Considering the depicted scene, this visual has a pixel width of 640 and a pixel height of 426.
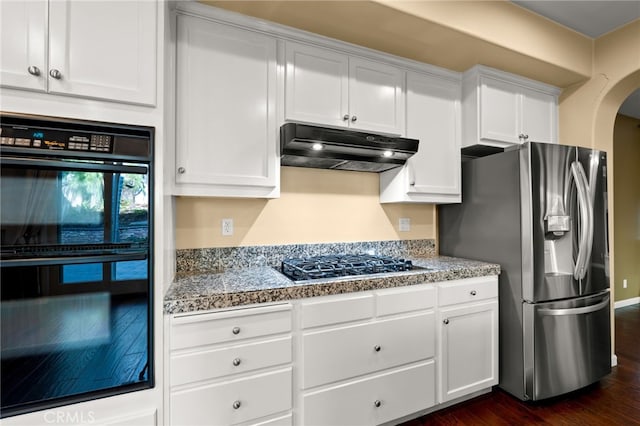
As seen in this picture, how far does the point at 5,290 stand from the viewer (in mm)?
1059

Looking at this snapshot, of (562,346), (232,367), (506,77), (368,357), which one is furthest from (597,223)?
(232,367)

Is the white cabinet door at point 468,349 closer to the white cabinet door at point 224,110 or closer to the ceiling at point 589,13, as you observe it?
the white cabinet door at point 224,110

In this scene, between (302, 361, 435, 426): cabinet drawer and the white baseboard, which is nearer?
(302, 361, 435, 426): cabinet drawer

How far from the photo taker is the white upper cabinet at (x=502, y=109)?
2.35 meters

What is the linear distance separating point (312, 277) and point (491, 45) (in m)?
2.01

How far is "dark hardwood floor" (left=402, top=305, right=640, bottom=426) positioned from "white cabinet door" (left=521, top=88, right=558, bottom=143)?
2041 mm

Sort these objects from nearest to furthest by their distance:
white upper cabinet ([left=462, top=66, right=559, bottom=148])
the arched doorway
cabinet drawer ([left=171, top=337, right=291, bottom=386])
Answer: cabinet drawer ([left=171, top=337, right=291, bottom=386])
white upper cabinet ([left=462, top=66, right=559, bottom=148])
the arched doorway

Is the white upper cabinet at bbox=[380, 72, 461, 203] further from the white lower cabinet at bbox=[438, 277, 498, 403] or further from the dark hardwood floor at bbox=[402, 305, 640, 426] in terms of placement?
the dark hardwood floor at bbox=[402, 305, 640, 426]

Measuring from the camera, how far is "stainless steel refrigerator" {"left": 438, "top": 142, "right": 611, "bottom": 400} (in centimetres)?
196

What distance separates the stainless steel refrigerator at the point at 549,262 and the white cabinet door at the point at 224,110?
1.65 meters

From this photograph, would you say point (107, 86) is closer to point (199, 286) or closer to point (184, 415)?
point (199, 286)

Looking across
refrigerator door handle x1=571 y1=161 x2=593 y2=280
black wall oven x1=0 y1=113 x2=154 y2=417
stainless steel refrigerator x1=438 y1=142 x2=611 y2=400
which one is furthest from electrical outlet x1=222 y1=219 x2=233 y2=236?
refrigerator door handle x1=571 y1=161 x2=593 y2=280

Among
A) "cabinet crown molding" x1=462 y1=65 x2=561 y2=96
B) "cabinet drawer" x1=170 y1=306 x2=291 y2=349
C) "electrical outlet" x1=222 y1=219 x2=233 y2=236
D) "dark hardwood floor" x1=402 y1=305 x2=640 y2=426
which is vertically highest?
"cabinet crown molding" x1=462 y1=65 x2=561 y2=96

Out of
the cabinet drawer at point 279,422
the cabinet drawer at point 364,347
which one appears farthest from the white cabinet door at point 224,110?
the cabinet drawer at point 279,422
